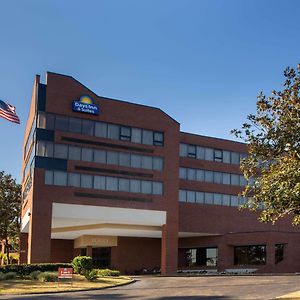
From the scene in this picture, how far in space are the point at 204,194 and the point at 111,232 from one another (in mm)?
11263

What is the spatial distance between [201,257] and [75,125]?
24.9 metres

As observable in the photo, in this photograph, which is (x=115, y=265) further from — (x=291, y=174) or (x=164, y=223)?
(x=291, y=174)

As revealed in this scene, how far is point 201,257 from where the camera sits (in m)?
64.9

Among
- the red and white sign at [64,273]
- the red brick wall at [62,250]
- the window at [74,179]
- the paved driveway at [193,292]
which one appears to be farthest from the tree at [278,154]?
the red brick wall at [62,250]

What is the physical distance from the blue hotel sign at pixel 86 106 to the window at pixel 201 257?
912 inches

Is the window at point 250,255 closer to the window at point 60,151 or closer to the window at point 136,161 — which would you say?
the window at point 136,161

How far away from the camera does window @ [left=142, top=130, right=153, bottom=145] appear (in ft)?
178

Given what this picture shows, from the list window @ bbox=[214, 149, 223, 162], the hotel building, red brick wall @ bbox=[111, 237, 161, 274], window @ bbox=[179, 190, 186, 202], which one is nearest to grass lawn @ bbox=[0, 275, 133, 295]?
the hotel building

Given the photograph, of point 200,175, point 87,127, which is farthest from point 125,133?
point 200,175

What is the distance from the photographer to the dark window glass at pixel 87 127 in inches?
2008

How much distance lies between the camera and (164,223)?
5444 cm

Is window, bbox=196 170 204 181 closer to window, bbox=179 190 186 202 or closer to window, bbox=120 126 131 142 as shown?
window, bbox=179 190 186 202

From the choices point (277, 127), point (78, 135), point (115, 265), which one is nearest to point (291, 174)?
point (277, 127)

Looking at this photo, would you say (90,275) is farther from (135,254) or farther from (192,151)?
(135,254)
